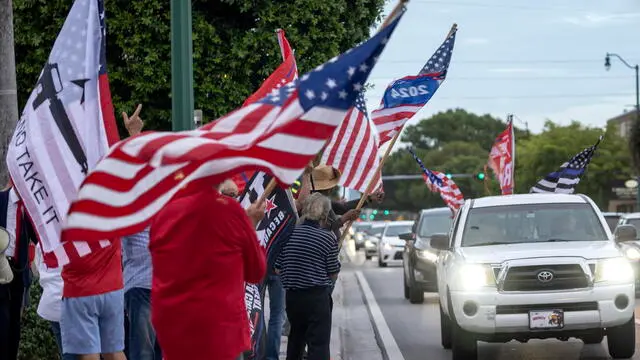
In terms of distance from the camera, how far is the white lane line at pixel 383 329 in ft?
47.3

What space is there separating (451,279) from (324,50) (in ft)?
23.0

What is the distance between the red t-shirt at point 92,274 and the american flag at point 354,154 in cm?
478

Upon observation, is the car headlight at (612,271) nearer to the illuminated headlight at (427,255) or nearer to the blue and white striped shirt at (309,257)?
the blue and white striped shirt at (309,257)

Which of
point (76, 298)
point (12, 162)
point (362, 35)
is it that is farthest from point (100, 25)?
point (362, 35)

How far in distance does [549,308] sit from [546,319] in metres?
0.12

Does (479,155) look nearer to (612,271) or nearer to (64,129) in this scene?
(612,271)

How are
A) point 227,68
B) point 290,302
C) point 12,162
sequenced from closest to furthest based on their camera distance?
1. point 12,162
2. point 290,302
3. point 227,68

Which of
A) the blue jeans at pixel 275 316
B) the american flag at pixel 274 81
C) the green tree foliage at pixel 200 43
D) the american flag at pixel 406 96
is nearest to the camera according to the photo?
the american flag at pixel 274 81

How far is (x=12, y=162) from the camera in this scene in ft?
25.3

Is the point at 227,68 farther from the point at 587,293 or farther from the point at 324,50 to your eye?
the point at 587,293

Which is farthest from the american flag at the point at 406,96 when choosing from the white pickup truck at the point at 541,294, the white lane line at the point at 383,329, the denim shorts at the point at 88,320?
the denim shorts at the point at 88,320

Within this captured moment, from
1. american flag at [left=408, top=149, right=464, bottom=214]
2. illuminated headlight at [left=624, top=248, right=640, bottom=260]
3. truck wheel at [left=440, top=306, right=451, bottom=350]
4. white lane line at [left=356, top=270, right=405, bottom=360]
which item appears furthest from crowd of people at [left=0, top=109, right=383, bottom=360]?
american flag at [left=408, top=149, right=464, bottom=214]

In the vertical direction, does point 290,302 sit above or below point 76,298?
below

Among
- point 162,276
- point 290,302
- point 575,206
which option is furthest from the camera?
point 575,206
